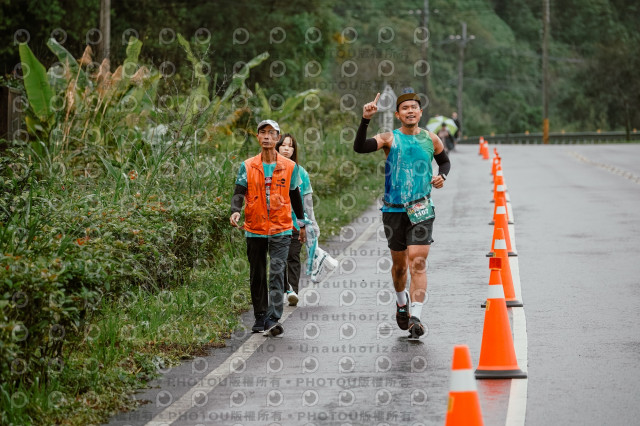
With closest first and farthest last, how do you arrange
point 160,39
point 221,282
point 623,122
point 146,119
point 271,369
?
1. point 271,369
2. point 221,282
3. point 146,119
4. point 160,39
5. point 623,122

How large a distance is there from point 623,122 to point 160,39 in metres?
51.9

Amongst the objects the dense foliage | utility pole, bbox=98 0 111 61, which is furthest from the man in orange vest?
utility pole, bbox=98 0 111 61

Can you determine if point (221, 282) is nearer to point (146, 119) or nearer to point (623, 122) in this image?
point (146, 119)

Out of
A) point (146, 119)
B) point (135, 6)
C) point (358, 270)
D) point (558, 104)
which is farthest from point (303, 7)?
point (558, 104)

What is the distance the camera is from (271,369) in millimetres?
8828

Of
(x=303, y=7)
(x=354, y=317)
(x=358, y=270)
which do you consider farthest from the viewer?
(x=303, y=7)

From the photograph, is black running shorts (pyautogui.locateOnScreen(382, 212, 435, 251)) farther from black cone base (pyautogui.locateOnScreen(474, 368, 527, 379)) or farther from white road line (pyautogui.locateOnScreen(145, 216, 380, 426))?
black cone base (pyautogui.locateOnScreen(474, 368, 527, 379))

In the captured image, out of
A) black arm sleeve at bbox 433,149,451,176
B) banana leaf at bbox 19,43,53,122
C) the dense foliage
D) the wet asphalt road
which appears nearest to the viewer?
the wet asphalt road

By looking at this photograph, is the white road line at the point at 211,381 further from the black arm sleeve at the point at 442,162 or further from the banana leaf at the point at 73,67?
the banana leaf at the point at 73,67

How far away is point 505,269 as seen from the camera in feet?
38.0

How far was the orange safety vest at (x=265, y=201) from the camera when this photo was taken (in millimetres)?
10180

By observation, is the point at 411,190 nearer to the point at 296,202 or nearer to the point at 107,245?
the point at 296,202

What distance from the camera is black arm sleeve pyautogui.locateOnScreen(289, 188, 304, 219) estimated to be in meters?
10.5

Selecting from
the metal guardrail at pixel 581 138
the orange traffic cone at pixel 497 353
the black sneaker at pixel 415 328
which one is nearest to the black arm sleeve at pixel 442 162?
the black sneaker at pixel 415 328
